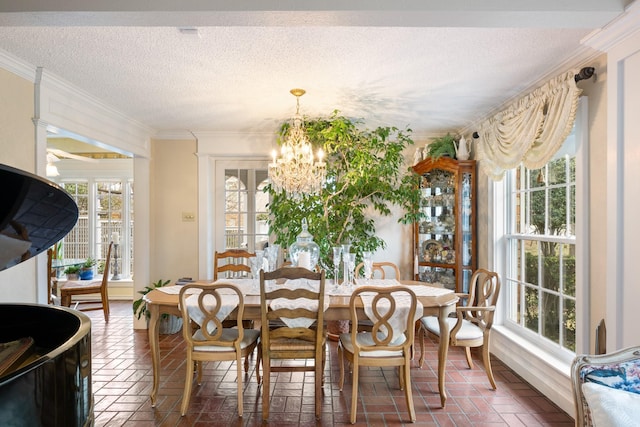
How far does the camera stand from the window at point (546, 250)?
2.73 metres

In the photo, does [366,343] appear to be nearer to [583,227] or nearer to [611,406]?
[611,406]

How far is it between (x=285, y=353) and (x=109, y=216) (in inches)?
196

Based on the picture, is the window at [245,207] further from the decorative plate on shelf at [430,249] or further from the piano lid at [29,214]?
the piano lid at [29,214]

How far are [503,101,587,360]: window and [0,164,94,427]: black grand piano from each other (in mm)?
2759

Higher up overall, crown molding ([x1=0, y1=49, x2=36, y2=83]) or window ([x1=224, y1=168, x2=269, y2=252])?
crown molding ([x1=0, y1=49, x2=36, y2=83])

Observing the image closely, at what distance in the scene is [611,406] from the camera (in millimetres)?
1330

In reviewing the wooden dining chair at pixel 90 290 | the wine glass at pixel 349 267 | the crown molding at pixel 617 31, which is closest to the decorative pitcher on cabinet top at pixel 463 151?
the wine glass at pixel 349 267

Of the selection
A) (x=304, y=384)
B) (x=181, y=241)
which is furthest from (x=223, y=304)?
(x=181, y=241)

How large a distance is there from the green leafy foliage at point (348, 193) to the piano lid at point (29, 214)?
111 inches

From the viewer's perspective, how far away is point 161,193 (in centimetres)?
468

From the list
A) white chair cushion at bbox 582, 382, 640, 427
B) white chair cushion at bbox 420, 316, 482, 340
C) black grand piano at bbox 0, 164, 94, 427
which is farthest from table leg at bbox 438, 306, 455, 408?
black grand piano at bbox 0, 164, 94, 427

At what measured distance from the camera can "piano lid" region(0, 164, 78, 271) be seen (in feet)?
3.81

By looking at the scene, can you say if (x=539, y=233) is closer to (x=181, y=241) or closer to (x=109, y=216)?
(x=181, y=241)

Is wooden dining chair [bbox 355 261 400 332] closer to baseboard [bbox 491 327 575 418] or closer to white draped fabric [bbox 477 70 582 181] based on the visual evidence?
baseboard [bbox 491 327 575 418]
